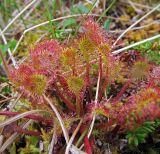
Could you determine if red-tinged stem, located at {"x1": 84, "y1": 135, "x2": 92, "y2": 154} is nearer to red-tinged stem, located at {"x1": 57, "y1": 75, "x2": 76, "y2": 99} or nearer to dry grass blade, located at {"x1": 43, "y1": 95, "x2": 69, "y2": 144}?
dry grass blade, located at {"x1": 43, "y1": 95, "x2": 69, "y2": 144}

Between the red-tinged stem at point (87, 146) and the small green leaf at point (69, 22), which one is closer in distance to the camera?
the red-tinged stem at point (87, 146)

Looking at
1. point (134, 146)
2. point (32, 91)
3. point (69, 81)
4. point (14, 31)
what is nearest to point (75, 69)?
point (69, 81)

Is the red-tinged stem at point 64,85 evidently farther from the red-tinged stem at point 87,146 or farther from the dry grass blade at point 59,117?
the red-tinged stem at point 87,146

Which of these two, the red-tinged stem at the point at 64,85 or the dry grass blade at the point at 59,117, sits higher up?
the red-tinged stem at the point at 64,85

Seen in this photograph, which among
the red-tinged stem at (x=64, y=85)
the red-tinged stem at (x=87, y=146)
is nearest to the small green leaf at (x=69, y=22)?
the red-tinged stem at (x=64, y=85)

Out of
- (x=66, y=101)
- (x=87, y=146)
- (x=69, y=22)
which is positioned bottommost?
(x=87, y=146)

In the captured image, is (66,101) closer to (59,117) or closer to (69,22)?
(59,117)

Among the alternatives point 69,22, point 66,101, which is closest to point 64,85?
point 66,101

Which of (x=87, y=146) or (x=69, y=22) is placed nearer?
(x=87, y=146)

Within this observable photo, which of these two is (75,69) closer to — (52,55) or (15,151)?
(52,55)

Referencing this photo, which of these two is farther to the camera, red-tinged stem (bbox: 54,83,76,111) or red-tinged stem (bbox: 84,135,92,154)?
red-tinged stem (bbox: 54,83,76,111)

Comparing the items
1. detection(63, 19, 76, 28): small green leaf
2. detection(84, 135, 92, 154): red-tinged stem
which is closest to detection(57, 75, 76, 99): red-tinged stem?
detection(84, 135, 92, 154): red-tinged stem
